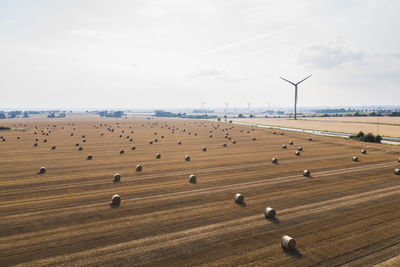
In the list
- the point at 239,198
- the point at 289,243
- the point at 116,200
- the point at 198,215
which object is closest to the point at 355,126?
the point at 239,198

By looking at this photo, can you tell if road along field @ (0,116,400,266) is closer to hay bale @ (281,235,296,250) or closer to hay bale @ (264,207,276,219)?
hay bale @ (281,235,296,250)

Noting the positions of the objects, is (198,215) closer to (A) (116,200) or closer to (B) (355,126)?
(A) (116,200)

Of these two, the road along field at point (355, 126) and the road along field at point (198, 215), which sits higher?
the road along field at point (355, 126)

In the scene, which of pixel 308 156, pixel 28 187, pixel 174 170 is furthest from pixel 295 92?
pixel 28 187

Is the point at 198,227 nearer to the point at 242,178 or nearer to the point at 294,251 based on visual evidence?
the point at 294,251

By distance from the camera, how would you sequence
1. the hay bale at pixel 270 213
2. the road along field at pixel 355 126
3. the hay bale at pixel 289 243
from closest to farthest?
the hay bale at pixel 289 243 → the hay bale at pixel 270 213 → the road along field at pixel 355 126

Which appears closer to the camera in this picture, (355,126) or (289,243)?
(289,243)

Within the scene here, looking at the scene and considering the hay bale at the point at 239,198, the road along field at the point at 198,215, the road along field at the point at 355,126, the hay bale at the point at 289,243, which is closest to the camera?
the road along field at the point at 198,215

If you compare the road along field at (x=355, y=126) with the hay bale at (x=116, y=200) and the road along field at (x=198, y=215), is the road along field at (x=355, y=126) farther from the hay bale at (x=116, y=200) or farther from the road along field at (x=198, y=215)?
the hay bale at (x=116, y=200)

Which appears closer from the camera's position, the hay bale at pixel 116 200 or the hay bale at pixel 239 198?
the hay bale at pixel 116 200

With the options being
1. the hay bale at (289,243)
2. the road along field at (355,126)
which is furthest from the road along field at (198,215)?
the road along field at (355,126)
